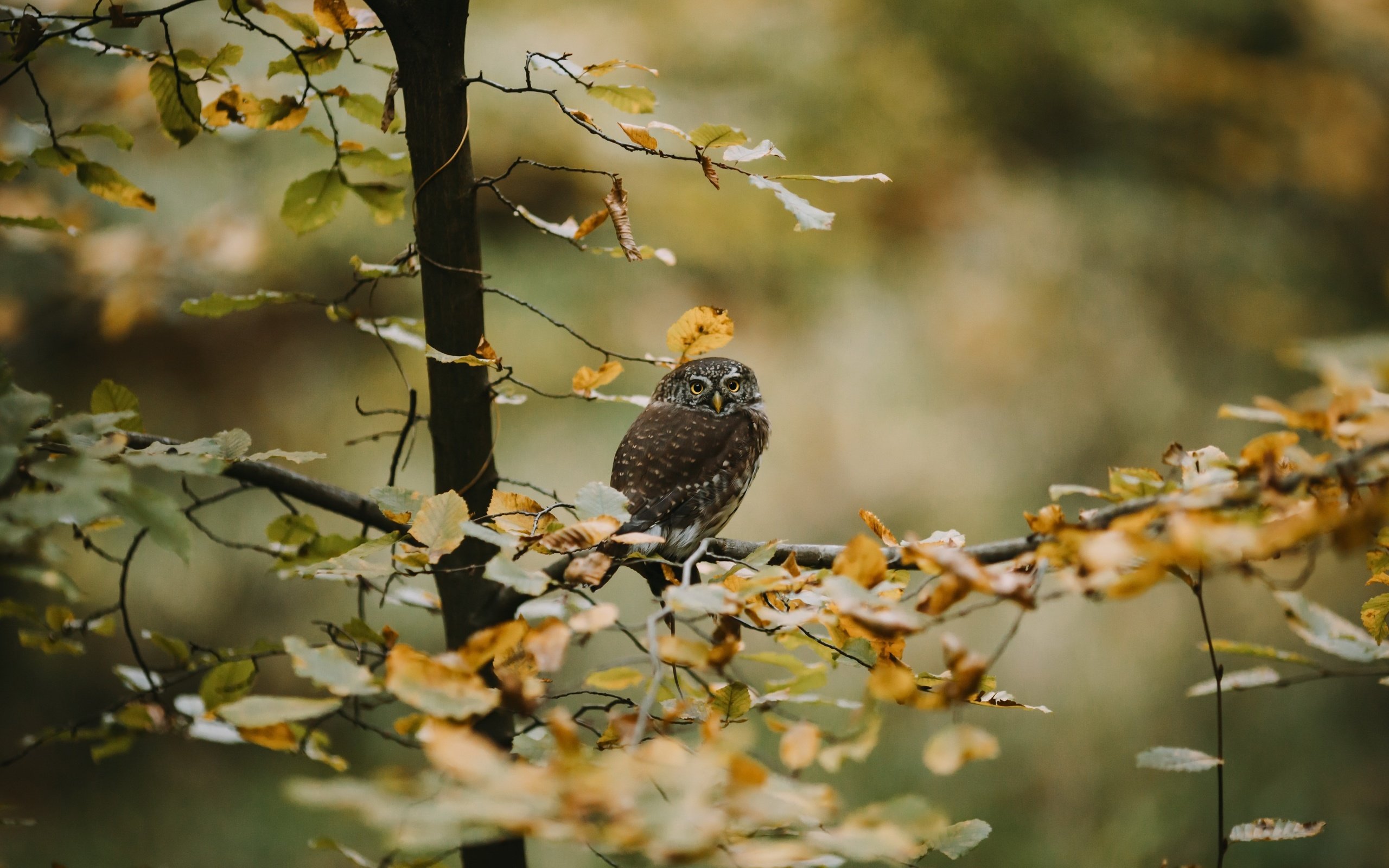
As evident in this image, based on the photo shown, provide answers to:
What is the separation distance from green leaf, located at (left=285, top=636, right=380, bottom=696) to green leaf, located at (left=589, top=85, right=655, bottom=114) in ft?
2.36

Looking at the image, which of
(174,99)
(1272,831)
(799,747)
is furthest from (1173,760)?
(174,99)

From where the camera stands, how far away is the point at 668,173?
163 inches

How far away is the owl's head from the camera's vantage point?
6.94 feet

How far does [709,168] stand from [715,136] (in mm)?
48

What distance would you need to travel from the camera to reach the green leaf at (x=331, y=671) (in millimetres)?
665

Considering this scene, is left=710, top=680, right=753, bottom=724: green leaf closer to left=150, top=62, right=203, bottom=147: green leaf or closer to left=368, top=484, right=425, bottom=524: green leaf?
left=368, top=484, right=425, bottom=524: green leaf

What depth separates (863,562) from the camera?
2.50ft

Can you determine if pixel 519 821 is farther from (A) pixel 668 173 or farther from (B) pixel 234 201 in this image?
(A) pixel 668 173

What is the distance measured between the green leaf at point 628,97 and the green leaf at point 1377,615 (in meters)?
1.03

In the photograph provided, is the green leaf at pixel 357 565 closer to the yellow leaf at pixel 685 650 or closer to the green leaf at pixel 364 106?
the yellow leaf at pixel 685 650

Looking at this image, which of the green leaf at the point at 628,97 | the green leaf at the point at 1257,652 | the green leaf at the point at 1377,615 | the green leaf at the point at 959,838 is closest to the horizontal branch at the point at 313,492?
the green leaf at the point at 628,97

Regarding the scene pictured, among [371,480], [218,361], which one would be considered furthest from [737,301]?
[218,361]

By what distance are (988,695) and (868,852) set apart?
0.44 metres

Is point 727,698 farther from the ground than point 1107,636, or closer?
closer
